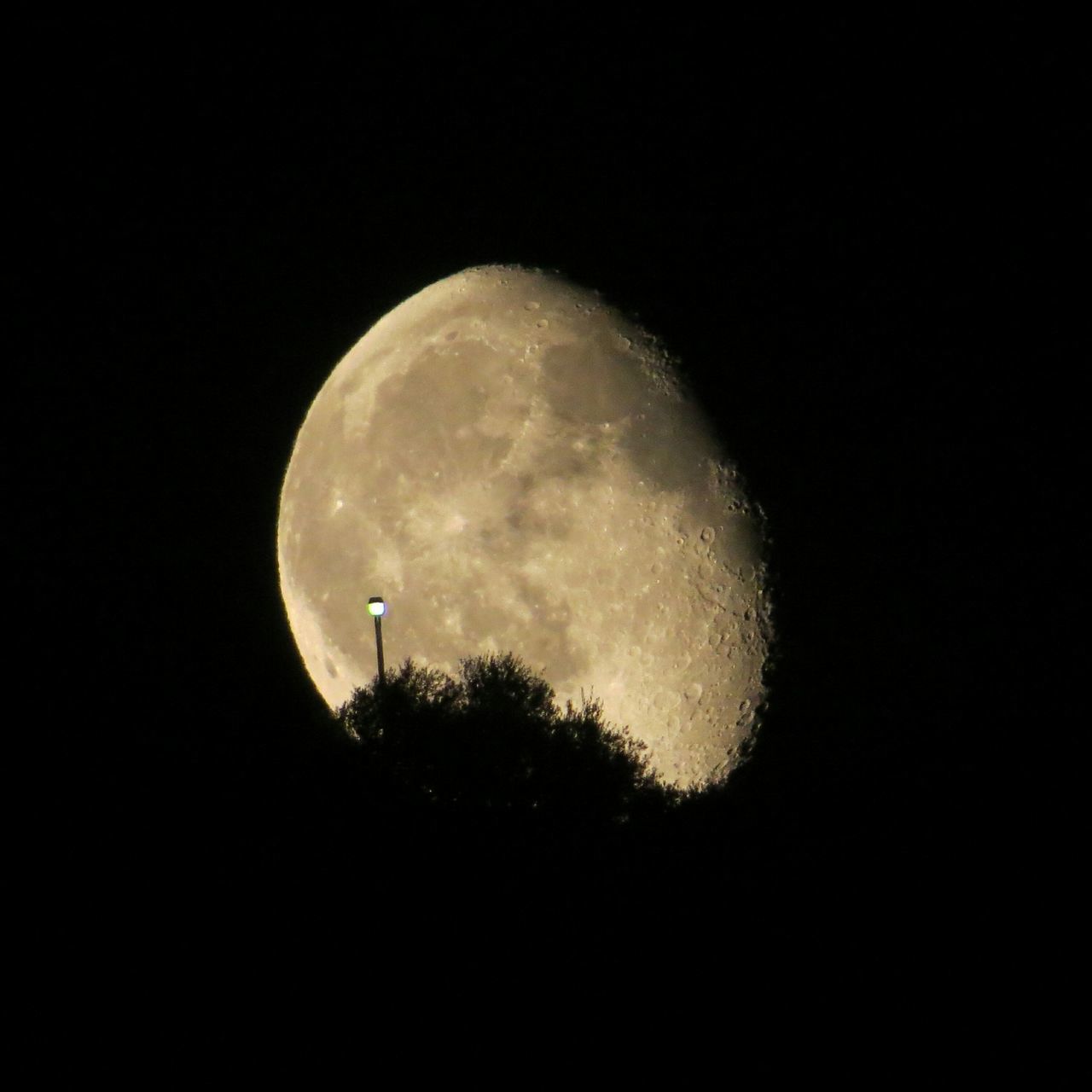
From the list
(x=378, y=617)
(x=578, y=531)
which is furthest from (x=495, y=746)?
(x=578, y=531)

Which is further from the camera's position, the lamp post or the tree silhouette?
the lamp post

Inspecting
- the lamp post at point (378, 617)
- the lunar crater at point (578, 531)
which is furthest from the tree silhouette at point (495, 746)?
the lunar crater at point (578, 531)

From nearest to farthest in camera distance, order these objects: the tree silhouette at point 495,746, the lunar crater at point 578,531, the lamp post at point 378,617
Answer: the tree silhouette at point 495,746 → the lamp post at point 378,617 → the lunar crater at point 578,531

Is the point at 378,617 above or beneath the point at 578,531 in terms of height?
beneath

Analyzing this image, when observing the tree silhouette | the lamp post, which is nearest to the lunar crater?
the lamp post

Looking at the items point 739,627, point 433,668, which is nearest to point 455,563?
point 433,668

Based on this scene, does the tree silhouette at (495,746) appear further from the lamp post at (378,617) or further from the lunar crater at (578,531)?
the lunar crater at (578,531)

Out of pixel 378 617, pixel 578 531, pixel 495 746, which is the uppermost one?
pixel 578 531

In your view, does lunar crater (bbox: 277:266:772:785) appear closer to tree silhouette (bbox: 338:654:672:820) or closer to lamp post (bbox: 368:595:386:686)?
lamp post (bbox: 368:595:386:686)

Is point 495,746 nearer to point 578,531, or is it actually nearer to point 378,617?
point 378,617
